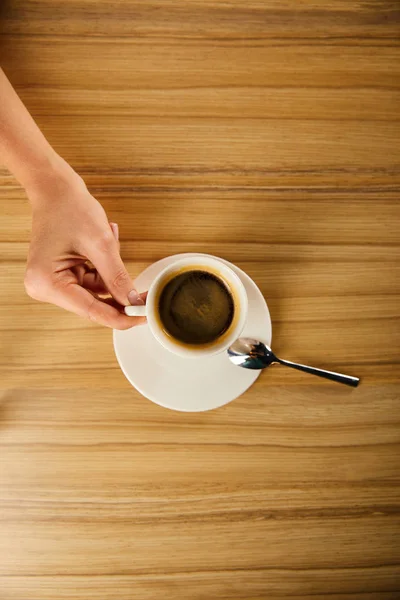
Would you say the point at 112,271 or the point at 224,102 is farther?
the point at 224,102

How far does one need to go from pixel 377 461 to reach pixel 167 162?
2.28ft

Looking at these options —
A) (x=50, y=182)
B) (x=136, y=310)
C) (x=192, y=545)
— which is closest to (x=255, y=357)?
(x=136, y=310)

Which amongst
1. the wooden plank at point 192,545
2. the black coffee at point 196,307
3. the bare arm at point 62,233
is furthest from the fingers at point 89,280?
the wooden plank at point 192,545

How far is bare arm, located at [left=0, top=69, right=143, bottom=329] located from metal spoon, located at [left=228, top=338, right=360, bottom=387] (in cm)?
19

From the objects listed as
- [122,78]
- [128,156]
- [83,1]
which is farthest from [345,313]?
[83,1]

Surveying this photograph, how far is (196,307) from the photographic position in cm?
84

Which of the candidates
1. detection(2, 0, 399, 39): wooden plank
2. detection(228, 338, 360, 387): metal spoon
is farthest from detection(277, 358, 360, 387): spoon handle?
detection(2, 0, 399, 39): wooden plank

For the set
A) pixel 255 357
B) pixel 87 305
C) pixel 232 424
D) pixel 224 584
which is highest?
pixel 87 305

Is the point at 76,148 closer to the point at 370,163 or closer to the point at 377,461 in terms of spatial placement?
the point at 370,163

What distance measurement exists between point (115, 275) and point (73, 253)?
89 mm

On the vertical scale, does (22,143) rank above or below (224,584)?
above

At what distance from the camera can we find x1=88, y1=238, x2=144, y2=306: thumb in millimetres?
765

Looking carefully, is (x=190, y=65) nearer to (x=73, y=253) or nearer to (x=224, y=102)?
(x=224, y=102)

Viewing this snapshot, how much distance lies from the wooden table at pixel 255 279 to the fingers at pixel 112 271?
0.32 ft
